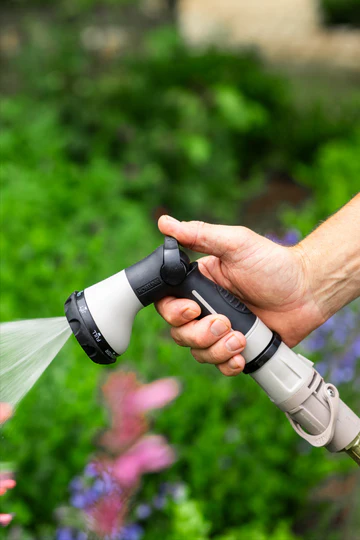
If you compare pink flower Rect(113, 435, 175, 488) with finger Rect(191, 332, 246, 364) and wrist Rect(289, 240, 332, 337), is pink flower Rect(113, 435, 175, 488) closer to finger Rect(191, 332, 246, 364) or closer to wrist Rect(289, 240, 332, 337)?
finger Rect(191, 332, 246, 364)

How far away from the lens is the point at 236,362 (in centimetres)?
150

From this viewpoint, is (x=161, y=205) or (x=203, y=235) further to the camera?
(x=161, y=205)

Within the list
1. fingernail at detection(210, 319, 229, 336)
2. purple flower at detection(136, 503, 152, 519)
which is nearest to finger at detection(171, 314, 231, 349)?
fingernail at detection(210, 319, 229, 336)

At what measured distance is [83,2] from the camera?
5699mm

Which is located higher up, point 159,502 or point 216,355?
point 216,355

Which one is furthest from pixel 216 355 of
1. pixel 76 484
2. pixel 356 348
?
pixel 356 348

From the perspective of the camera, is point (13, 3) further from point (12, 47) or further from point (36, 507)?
point (36, 507)

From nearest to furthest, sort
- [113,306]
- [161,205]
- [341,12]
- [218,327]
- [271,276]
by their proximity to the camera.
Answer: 1. [113,306]
2. [218,327]
3. [271,276]
4. [161,205]
5. [341,12]

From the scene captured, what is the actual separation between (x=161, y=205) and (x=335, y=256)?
10.6 ft

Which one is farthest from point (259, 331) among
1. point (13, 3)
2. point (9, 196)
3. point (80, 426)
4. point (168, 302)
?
point (13, 3)

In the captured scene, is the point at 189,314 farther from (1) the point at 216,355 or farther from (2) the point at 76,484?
(2) the point at 76,484

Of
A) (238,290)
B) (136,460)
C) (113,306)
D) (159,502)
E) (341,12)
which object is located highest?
(113,306)

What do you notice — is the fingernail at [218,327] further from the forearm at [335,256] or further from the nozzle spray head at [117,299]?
the forearm at [335,256]

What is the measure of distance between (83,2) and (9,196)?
3.02 metres
